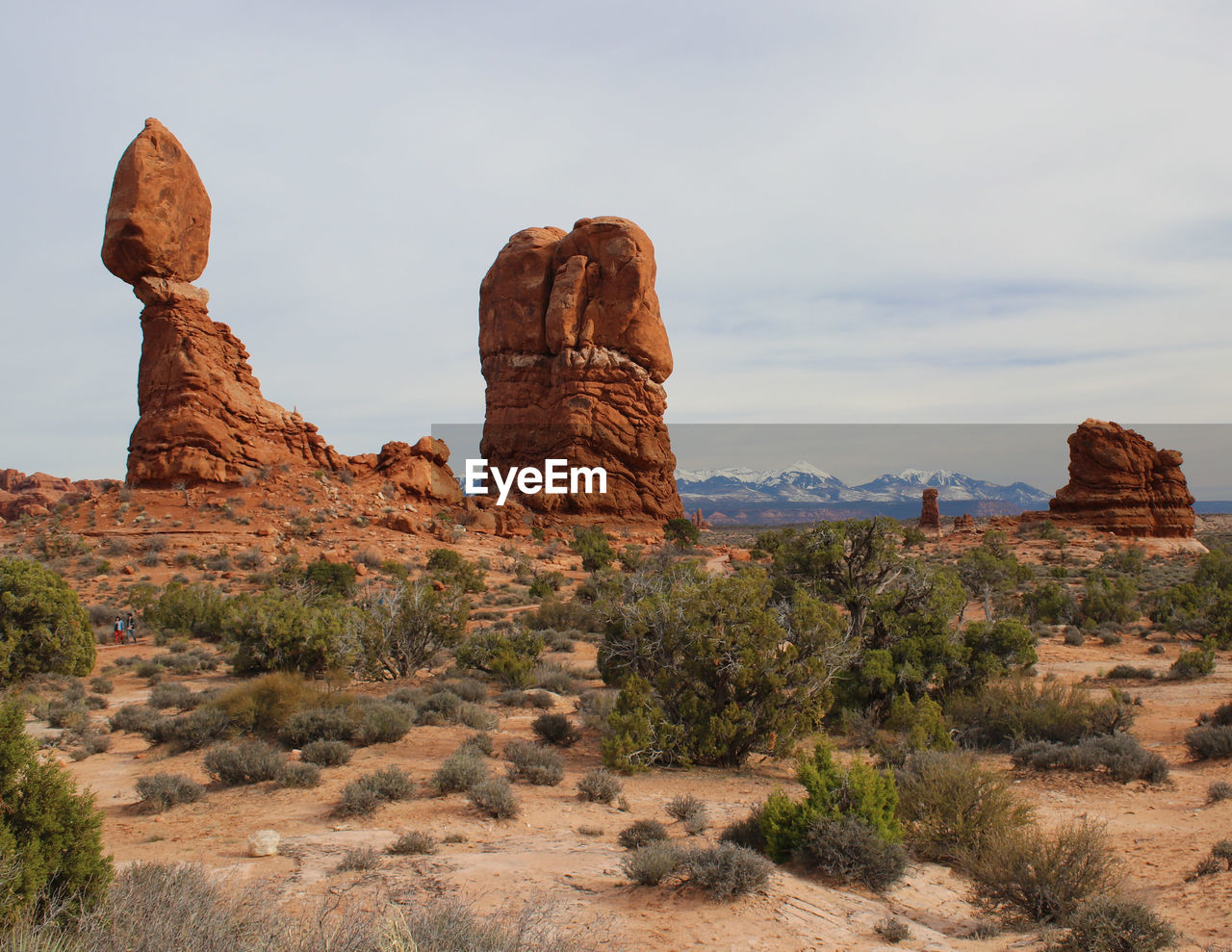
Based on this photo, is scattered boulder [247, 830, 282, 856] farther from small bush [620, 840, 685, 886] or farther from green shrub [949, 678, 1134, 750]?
green shrub [949, 678, 1134, 750]

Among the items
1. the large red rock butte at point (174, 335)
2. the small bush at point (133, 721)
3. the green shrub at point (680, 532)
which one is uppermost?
the large red rock butte at point (174, 335)

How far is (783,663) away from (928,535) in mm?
48945

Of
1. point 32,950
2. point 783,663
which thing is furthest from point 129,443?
point 32,950

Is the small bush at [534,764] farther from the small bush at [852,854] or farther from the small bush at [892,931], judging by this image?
the small bush at [892,931]

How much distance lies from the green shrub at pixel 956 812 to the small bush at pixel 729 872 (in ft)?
6.20

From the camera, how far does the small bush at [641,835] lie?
655 centimetres

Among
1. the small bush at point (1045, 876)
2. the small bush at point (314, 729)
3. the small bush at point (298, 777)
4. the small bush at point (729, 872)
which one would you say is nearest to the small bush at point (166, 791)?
the small bush at point (298, 777)

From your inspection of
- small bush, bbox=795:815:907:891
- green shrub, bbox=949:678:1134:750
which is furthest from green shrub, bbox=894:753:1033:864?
green shrub, bbox=949:678:1134:750

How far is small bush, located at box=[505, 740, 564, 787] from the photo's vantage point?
8.60m

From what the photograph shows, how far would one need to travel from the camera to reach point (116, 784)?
28.1ft

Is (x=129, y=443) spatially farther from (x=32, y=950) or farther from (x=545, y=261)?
(x=32, y=950)

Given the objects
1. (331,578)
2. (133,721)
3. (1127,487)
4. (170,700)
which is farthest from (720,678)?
(1127,487)

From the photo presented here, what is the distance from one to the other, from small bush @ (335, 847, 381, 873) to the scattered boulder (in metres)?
0.64

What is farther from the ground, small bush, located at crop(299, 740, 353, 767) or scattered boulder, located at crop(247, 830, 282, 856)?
scattered boulder, located at crop(247, 830, 282, 856)
